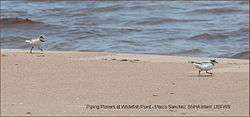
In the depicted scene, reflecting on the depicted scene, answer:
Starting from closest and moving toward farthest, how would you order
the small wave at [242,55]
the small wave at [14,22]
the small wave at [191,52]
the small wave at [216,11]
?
the small wave at [242,55] < the small wave at [191,52] < the small wave at [14,22] < the small wave at [216,11]

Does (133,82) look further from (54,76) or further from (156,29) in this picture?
(156,29)

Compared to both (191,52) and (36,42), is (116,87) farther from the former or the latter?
(191,52)

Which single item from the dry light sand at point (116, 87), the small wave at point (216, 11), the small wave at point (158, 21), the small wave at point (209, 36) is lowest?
the small wave at point (216, 11)

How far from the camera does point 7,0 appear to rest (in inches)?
1189

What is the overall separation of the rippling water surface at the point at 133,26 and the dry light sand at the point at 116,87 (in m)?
4.11

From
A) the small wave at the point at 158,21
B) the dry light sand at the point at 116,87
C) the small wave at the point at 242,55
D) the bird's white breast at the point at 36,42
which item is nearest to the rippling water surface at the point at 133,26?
the small wave at the point at 158,21

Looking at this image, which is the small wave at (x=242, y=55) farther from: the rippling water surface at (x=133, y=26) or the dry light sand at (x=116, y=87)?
the dry light sand at (x=116, y=87)

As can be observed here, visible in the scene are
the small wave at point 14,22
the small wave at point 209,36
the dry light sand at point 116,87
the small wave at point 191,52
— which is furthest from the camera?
the small wave at point 14,22

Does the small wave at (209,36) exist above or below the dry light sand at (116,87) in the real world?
below

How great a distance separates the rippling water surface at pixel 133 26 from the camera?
16.8 metres

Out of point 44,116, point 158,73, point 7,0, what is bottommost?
point 7,0

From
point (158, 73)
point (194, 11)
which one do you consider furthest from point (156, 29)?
point (158, 73)

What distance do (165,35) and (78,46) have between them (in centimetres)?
269

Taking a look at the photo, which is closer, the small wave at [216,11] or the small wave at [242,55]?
the small wave at [242,55]
